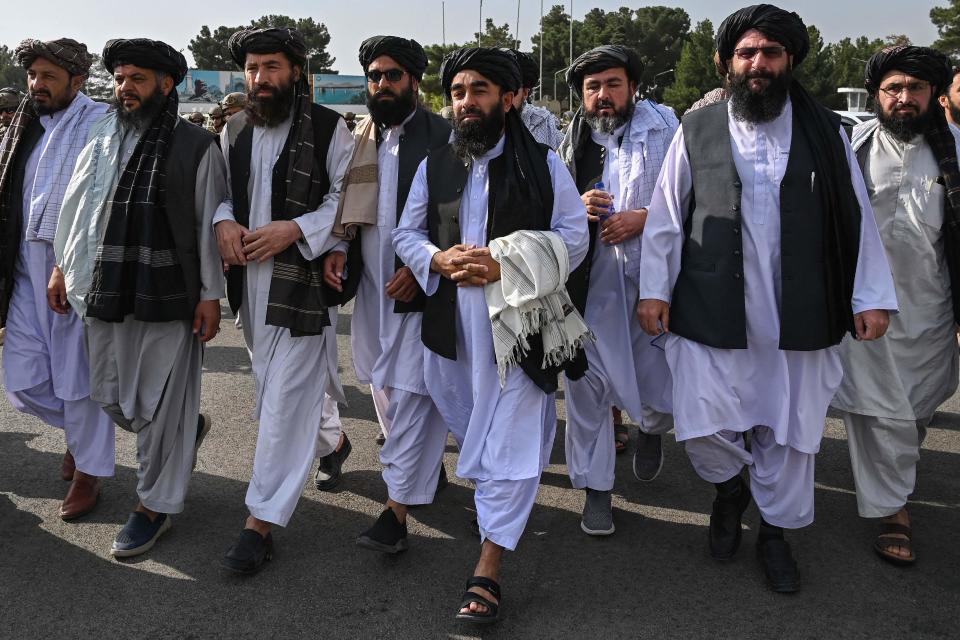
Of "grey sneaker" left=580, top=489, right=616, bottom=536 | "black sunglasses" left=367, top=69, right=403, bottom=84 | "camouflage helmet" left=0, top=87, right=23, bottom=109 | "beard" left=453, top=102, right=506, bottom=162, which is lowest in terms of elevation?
"grey sneaker" left=580, top=489, right=616, bottom=536

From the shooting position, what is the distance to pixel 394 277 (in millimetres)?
3668

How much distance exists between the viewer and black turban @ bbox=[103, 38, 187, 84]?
3.60 metres

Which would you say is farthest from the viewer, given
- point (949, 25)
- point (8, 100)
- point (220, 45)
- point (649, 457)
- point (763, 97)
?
point (220, 45)

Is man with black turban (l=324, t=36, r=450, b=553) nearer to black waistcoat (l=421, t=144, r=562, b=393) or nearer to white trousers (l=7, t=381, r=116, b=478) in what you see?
black waistcoat (l=421, t=144, r=562, b=393)

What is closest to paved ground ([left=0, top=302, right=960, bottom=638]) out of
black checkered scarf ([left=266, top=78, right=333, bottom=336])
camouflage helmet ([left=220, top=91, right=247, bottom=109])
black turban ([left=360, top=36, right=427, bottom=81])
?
black checkered scarf ([left=266, top=78, right=333, bottom=336])

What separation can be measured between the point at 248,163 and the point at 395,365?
3.43 ft

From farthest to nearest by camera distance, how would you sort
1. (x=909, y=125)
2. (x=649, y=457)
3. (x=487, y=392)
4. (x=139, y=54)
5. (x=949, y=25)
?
(x=949, y=25) → (x=649, y=457) → (x=909, y=125) → (x=139, y=54) → (x=487, y=392)

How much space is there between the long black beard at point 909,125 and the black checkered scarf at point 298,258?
2434mm

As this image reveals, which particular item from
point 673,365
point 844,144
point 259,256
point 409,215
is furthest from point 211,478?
point 844,144

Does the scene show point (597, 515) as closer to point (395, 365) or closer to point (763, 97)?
point (395, 365)

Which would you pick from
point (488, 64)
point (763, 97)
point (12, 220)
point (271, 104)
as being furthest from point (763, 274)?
point (12, 220)

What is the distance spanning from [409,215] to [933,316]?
2.25 meters

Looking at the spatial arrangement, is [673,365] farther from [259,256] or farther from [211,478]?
[211,478]

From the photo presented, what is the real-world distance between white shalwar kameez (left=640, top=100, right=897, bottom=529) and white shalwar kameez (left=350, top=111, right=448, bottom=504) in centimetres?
99
